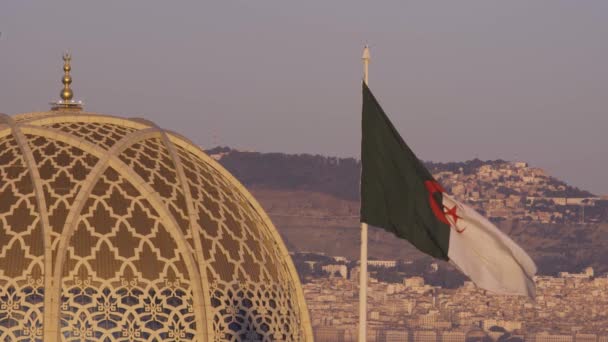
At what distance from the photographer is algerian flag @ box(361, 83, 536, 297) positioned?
802 inches

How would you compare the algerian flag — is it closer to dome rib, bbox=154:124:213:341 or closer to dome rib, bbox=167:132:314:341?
dome rib, bbox=154:124:213:341

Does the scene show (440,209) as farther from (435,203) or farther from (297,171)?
(297,171)

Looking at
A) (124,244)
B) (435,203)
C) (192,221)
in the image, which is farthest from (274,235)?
(435,203)

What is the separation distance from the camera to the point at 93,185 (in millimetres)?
26359

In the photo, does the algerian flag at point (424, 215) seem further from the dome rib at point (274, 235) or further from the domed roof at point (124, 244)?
the dome rib at point (274, 235)

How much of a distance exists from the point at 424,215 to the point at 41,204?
707 cm

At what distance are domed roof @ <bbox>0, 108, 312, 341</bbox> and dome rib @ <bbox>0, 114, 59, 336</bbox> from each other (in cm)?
2

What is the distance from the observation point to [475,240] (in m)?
20.5

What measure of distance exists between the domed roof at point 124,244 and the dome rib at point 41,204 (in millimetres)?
17

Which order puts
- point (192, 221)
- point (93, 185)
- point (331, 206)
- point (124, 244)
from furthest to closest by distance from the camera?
point (331, 206)
point (192, 221)
point (93, 185)
point (124, 244)

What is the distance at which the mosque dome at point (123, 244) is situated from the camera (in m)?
25.8

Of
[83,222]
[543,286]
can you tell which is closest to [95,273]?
[83,222]

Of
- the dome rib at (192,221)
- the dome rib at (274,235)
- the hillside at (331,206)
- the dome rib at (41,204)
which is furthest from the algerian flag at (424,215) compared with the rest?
the hillside at (331,206)

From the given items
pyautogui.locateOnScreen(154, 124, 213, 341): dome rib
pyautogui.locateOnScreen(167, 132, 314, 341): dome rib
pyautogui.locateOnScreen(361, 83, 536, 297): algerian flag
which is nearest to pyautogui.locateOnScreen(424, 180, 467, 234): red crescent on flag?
pyautogui.locateOnScreen(361, 83, 536, 297): algerian flag
